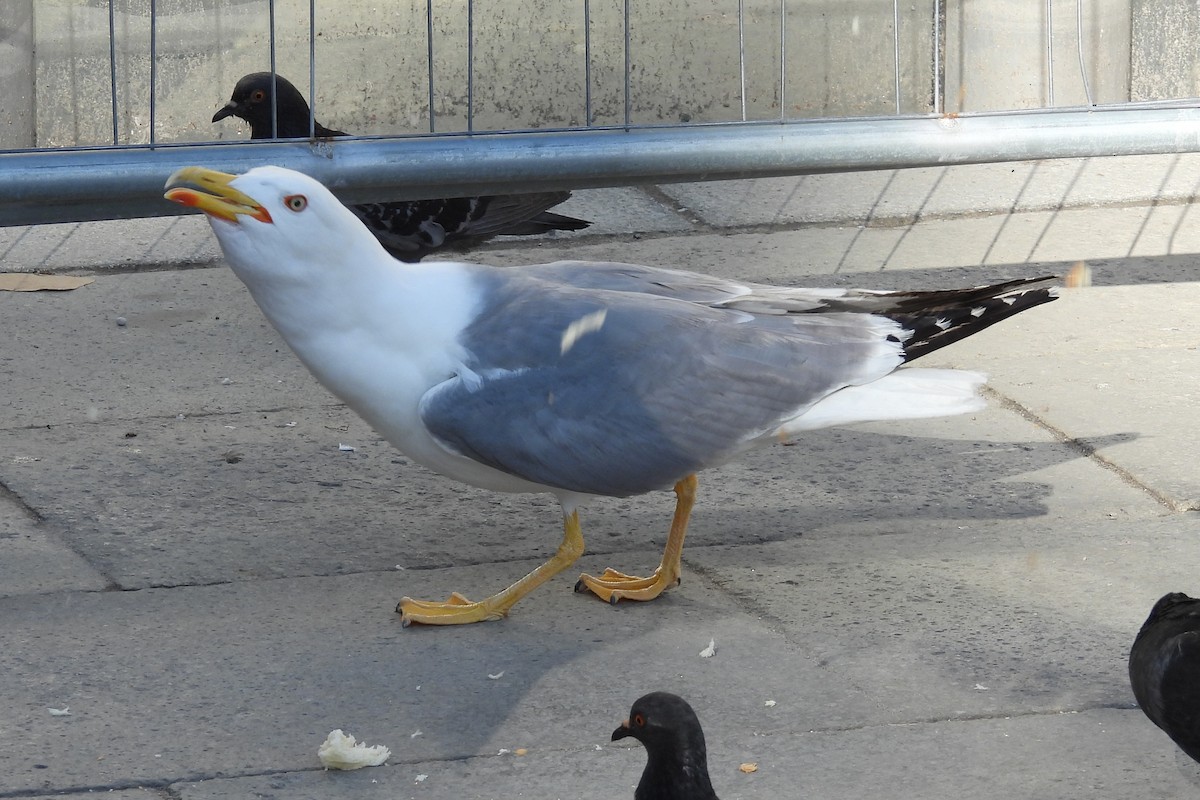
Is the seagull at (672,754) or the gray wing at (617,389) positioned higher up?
the gray wing at (617,389)

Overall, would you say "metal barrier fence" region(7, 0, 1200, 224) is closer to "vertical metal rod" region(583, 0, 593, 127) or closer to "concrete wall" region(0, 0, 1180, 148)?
"concrete wall" region(0, 0, 1180, 148)

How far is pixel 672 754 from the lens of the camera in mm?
2697

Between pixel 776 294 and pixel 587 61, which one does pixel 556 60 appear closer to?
pixel 587 61

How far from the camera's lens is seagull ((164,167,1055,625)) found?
11.6 feet

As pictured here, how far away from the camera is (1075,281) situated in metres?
6.04

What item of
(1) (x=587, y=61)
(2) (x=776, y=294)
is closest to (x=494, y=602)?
(2) (x=776, y=294)

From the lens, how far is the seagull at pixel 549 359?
139 inches

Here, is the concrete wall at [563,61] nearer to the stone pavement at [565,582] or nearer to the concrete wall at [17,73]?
the concrete wall at [17,73]

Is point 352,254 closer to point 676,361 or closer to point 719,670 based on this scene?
point 676,361

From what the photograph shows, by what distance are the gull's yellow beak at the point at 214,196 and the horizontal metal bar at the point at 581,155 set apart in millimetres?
1057


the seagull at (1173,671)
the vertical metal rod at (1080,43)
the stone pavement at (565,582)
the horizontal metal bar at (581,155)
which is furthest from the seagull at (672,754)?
the vertical metal rod at (1080,43)

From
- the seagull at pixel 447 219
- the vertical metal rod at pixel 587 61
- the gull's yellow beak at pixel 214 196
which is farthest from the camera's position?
the seagull at pixel 447 219

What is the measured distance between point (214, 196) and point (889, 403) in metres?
1.52

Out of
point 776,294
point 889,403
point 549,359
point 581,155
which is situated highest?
point 581,155
